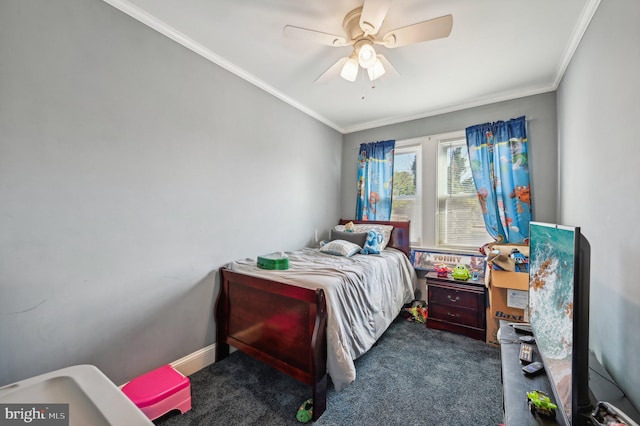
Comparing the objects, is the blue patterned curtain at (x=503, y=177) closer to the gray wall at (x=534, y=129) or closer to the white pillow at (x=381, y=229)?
the gray wall at (x=534, y=129)

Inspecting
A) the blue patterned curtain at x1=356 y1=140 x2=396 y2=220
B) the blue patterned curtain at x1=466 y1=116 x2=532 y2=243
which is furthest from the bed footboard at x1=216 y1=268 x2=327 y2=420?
the blue patterned curtain at x1=466 y1=116 x2=532 y2=243

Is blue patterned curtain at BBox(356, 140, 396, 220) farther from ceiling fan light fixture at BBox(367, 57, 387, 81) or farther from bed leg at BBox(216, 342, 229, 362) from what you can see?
bed leg at BBox(216, 342, 229, 362)

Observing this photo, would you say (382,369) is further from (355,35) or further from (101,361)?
(355,35)

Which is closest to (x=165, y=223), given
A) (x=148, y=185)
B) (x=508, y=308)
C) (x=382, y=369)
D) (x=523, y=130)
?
(x=148, y=185)

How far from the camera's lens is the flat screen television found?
2.54ft

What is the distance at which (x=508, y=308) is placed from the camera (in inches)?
91.7

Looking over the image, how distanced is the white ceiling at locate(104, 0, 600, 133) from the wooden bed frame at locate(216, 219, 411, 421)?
5.92 ft

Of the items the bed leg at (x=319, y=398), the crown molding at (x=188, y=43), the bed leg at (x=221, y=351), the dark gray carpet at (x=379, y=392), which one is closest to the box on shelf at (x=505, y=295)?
the dark gray carpet at (x=379, y=392)

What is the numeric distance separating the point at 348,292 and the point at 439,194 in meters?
2.05

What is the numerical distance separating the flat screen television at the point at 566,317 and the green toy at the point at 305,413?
3.92ft

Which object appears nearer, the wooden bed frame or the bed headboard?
the wooden bed frame

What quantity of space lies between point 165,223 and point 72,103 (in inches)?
33.6

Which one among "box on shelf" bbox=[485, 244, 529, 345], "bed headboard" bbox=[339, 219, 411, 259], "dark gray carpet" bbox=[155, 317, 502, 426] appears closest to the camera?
"dark gray carpet" bbox=[155, 317, 502, 426]

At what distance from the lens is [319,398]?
155 cm
